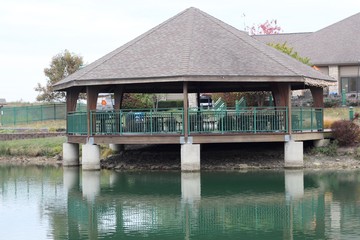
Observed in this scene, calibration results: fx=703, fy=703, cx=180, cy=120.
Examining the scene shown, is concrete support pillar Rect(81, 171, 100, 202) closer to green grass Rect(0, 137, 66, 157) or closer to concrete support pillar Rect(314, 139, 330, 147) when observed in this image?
green grass Rect(0, 137, 66, 157)

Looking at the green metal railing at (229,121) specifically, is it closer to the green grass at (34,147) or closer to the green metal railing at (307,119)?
the green metal railing at (307,119)

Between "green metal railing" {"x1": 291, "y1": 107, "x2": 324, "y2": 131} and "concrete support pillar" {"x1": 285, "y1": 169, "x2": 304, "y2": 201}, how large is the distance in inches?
105

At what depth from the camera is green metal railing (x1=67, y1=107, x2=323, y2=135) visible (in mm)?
29719

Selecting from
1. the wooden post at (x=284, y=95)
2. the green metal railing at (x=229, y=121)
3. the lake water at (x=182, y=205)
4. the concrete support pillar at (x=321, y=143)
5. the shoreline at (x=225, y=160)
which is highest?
the wooden post at (x=284, y=95)

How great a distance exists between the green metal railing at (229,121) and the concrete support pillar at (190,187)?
7.44ft

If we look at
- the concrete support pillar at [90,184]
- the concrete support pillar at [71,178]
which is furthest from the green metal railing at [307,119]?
the concrete support pillar at [71,178]

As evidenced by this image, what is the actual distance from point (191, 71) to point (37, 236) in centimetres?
1331

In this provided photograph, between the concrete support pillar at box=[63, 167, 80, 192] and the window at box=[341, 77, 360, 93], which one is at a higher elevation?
the window at box=[341, 77, 360, 93]

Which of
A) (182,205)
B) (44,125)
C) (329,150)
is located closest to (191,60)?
(329,150)

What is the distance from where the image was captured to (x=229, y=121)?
97.7ft

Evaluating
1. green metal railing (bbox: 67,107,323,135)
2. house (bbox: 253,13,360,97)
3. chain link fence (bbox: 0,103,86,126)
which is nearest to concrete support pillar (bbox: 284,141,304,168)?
green metal railing (bbox: 67,107,323,135)

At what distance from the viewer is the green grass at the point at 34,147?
125 feet

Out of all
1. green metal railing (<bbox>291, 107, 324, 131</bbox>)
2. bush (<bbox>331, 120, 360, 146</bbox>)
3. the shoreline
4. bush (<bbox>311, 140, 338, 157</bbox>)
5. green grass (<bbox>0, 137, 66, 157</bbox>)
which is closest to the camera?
the shoreline

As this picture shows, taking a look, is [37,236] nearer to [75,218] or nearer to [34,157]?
[75,218]
